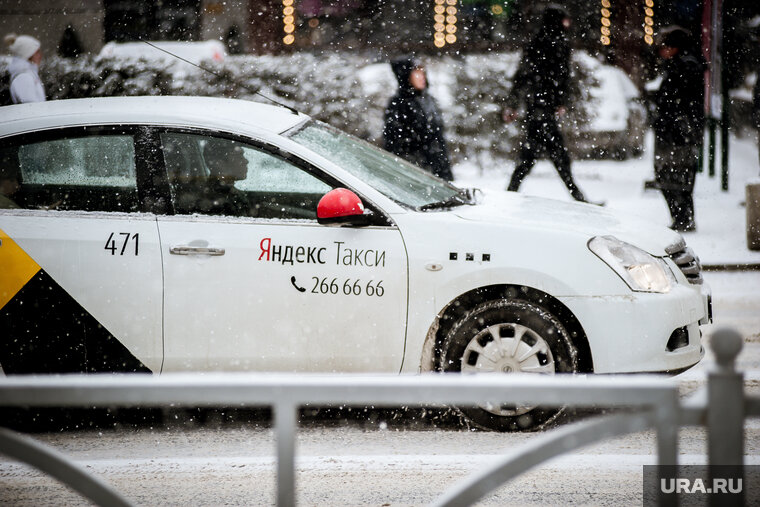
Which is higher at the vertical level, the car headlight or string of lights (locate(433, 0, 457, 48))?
string of lights (locate(433, 0, 457, 48))

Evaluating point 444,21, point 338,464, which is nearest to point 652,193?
point 444,21

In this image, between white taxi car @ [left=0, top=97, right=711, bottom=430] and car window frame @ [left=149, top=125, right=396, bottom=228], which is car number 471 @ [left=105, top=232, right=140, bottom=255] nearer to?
white taxi car @ [left=0, top=97, right=711, bottom=430]

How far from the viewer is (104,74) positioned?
40.2 feet

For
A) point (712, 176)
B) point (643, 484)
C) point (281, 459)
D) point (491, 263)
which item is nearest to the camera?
point (281, 459)

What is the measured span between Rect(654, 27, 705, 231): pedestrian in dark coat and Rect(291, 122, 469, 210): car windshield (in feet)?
16.9

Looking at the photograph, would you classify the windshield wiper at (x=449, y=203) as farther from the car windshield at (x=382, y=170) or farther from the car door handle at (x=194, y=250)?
the car door handle at (x=194, y=250)

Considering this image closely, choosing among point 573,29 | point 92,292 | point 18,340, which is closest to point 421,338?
point 92,292

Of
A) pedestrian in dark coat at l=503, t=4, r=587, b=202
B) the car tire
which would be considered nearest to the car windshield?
the car tire

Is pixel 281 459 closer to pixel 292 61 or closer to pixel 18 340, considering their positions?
pixel 18 340

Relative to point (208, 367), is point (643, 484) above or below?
below

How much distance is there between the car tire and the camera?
4.69 meters

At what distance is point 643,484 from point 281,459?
7.82ft

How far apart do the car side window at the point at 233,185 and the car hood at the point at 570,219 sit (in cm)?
77

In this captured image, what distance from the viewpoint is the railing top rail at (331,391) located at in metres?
2.09
